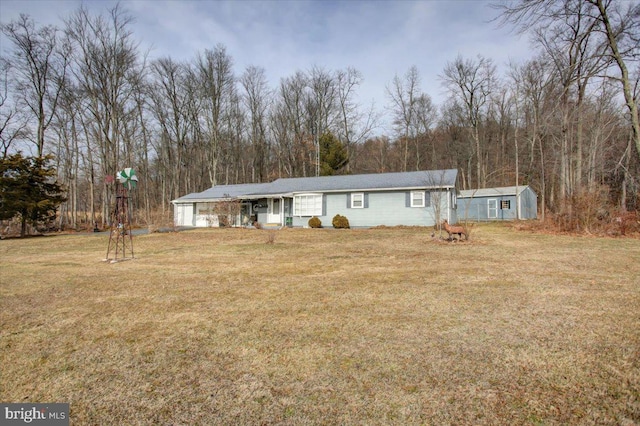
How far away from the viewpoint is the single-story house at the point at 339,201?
18375mm

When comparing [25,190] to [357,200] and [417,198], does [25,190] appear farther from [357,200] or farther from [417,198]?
[417,198]

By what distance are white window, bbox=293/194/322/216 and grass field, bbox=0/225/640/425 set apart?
14245 millimetres

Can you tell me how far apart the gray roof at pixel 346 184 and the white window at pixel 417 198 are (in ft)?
1.69

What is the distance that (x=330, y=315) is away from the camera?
4195mm

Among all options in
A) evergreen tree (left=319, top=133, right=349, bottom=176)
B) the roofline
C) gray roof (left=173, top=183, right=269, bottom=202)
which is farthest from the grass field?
evergreen tree (left=319, top=133, right=349, bottom=176)

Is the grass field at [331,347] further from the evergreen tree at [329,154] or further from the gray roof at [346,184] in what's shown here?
the evergreen tree at [329,154]

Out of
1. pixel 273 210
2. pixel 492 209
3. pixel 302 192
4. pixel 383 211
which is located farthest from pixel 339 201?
pixel 492 209

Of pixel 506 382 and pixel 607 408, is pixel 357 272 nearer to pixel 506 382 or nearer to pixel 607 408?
pixel 506 382

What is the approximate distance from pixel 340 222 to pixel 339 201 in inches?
62.7

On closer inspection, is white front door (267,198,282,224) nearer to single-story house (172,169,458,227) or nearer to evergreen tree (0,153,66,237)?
single-story house (172,169,458,227)

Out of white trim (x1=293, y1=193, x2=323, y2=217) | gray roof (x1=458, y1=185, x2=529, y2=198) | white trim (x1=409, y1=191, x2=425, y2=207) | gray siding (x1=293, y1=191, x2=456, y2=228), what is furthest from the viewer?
gray roof (x1=458, y1=185, x2=529, y2=198)

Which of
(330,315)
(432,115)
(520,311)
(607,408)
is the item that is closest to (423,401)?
(607,408)

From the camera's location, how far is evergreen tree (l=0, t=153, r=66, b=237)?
57.0 feet

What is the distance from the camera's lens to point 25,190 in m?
18.2
